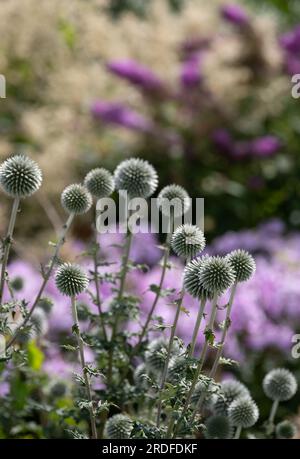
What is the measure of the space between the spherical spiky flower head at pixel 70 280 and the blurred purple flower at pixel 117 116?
3.23 m

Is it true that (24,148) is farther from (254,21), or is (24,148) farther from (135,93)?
(254,21)

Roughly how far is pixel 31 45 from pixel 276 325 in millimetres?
2462

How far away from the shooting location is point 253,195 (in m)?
5.18

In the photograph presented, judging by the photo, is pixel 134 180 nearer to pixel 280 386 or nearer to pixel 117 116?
pixel 280 386

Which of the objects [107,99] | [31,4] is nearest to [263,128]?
[107,99]

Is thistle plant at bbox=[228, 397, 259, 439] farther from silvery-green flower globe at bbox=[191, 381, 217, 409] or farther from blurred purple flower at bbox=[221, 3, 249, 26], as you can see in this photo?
blurred purple flower at bbox=[221, 3, 249, 26]

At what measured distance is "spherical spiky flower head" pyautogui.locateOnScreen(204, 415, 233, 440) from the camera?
213 cm

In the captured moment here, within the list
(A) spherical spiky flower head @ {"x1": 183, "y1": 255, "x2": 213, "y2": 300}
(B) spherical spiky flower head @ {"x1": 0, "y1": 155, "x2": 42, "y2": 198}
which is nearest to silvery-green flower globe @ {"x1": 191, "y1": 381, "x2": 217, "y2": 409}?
(A) spherical spiky flower head @ {"x1": 183, "y1": 255, "x2": 213, "y2": 300}

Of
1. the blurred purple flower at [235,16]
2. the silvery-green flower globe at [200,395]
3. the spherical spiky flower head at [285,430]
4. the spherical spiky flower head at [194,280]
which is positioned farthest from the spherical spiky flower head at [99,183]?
the blurred purple flower at [235,16]

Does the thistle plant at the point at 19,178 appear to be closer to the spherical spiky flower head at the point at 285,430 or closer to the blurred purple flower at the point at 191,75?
the spherical spiky flower head at the point at 285,430

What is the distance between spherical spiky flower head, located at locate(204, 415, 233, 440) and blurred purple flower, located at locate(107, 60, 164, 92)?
328cm

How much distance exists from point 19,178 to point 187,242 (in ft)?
1.56

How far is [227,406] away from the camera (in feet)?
7.18
